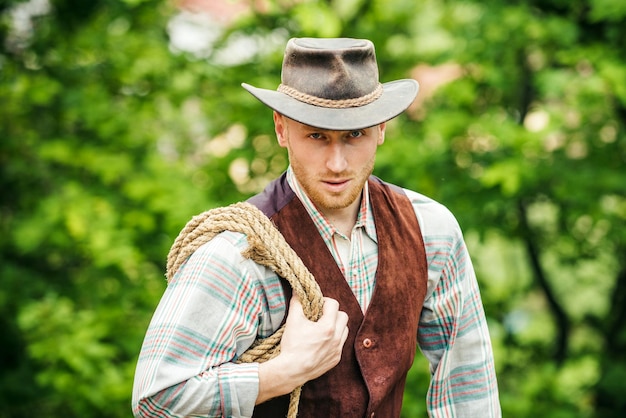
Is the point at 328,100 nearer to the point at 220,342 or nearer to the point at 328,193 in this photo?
the point at 328,193

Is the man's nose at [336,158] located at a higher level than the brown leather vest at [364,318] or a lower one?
higher

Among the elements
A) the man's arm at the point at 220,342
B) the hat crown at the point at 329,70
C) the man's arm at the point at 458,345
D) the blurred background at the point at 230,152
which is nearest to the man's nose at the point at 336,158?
the hat crown at the point at 329,70

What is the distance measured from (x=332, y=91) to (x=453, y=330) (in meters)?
0.70

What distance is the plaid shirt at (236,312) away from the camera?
59.9 inches

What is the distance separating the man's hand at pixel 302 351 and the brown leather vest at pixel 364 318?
0.20 ft

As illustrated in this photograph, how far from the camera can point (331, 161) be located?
1647 mm

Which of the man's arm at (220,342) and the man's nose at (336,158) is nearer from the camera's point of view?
the man's arm at (220,342)

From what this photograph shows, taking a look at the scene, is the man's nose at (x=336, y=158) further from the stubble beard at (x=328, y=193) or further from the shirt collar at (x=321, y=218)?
the shirt collar at (x=321, y=218)

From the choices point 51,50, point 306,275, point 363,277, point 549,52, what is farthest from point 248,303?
point 51,50

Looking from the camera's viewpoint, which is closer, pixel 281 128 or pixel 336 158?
pixel 336 158

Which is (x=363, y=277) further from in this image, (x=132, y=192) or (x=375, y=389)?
(x=132, y=192)

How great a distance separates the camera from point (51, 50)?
14.4 feet

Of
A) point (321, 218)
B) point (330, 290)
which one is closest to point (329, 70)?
point (321, 218)

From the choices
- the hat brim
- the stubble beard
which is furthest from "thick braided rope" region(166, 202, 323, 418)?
the hat brim
